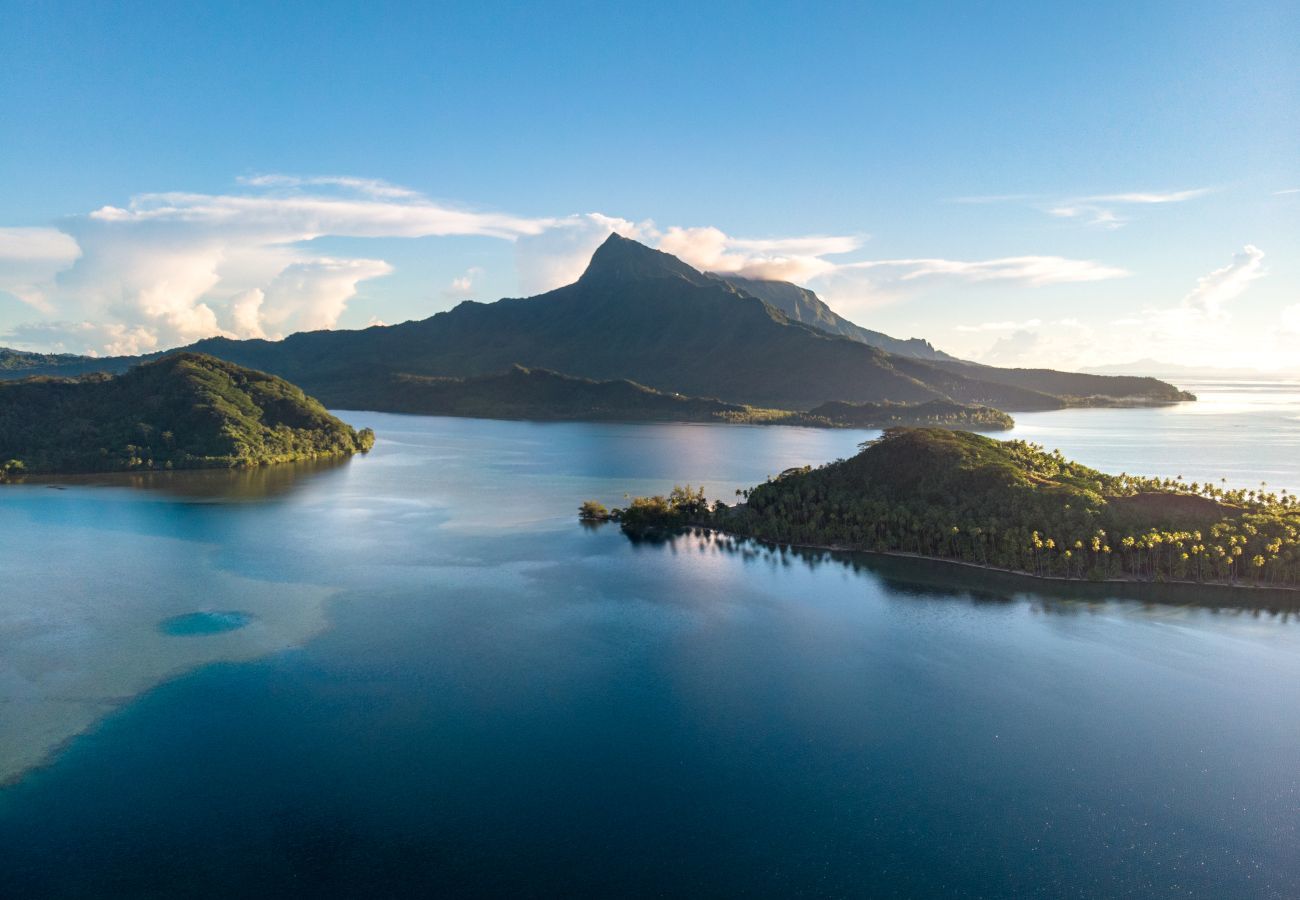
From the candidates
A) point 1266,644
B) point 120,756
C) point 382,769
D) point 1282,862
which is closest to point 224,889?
point 382,769

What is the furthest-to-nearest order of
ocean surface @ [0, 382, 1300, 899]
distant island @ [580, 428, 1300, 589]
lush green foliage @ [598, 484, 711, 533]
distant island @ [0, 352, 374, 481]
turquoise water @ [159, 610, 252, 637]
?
distant island @ [0, 352, 374, 481] → lush green foliage @ [598, 484, 711, 533] → distant island @ [580, 428, 1300, 589] → turquoise water @ [159, 610, 252, 637] → ocean surface @ [0, 382, 1300, 899]

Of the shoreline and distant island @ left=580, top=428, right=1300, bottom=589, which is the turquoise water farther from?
the shoreline

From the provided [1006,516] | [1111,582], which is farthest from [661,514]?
[1111,582]

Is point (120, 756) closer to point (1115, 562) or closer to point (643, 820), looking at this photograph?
point (643, 820)

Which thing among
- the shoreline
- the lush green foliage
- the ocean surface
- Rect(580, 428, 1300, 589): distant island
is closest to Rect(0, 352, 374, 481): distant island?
the ocean surface

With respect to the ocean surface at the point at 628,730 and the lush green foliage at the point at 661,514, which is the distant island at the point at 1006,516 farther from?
the ocean surface at the point at 628,730

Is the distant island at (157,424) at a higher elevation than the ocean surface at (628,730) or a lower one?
higher

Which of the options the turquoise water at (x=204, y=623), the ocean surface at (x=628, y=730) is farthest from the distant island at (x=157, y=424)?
the turquoise water at (x=204, y=623)
